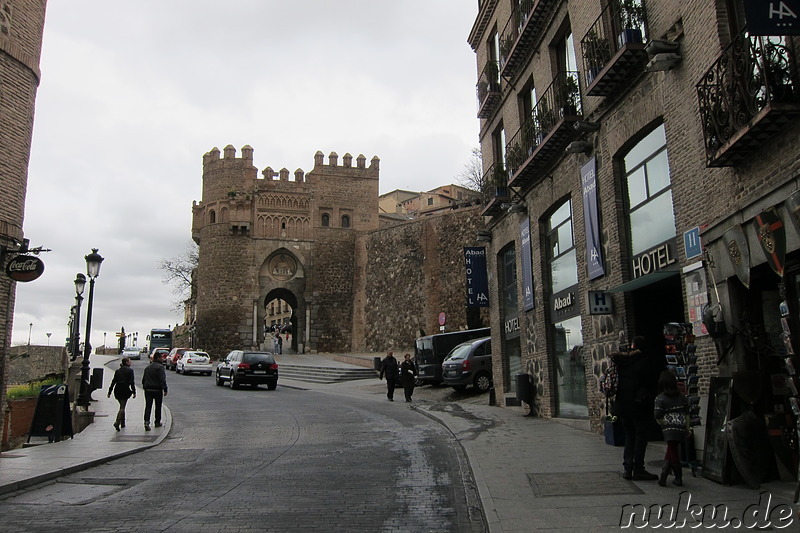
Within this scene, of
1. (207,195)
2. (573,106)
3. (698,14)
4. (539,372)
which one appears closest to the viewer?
(698,14)

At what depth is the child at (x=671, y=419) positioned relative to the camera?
22.0 ft

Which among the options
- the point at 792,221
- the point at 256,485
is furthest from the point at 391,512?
the point at 792,221

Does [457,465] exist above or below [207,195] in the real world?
below

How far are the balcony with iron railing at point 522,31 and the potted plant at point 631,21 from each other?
3784mm

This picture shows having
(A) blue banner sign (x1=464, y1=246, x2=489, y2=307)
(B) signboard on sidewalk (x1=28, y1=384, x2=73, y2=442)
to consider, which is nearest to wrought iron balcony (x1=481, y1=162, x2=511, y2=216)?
(A) blue banner sign (x1=464, y1=246, x2=489, y2=307)

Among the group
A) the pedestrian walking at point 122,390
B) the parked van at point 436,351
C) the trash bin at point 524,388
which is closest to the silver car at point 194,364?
the parked van at point 436,351

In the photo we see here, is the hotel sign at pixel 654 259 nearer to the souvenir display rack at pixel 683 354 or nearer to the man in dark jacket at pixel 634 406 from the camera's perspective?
the souvenir display rack at pixel 683 354

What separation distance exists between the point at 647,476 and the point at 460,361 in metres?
12.8

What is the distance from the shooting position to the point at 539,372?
14.5 metres

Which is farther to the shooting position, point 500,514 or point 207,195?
point 207,195

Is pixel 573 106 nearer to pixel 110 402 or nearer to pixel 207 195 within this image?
pixel 110 402

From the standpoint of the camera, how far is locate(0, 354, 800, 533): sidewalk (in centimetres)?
568

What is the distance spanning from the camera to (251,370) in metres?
24.5

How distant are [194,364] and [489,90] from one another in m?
23.6
